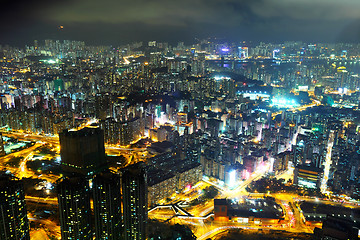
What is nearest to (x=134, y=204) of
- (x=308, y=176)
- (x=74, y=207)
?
(x=74, y=207)

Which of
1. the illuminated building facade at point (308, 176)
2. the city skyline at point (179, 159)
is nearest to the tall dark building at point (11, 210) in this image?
the city skyline at point (179, 159)

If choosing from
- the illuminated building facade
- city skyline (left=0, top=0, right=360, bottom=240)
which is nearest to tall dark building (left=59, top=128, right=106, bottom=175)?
city skyline (left=0, top=0, right=360, bottom=240)

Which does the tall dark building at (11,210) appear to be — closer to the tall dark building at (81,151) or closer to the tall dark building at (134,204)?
the tall dark building at (134,204)

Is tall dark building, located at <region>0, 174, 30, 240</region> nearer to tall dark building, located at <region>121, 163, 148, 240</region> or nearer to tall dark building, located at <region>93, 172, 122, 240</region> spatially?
tall dark building, located at <region>93, 172, 122, 240</region>

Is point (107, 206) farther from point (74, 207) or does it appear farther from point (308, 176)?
point (308, 176)

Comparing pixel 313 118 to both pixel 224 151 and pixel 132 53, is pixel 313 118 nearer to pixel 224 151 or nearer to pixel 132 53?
pixel 224 151
